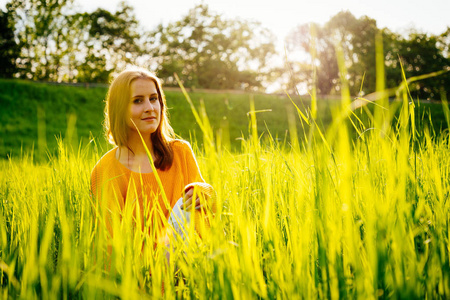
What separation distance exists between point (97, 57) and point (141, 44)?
4.57 meters

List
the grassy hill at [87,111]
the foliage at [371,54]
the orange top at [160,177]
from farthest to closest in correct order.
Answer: the foliage at [371,54]
the grassy hill at [87,111]
the orange top at [160,177]

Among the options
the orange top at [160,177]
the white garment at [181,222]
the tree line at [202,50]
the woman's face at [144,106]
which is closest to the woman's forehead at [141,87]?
the woman's face at [144,106]

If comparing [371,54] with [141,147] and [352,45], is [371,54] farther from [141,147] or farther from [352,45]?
[141,147]

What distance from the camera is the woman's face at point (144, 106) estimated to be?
1.82m

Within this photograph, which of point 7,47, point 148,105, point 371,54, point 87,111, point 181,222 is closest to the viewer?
point 181,222

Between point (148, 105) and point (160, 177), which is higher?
point (148, 105)

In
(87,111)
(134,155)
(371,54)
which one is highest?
(371,54)

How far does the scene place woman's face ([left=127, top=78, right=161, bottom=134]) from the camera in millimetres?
1822

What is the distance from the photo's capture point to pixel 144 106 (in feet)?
6.09

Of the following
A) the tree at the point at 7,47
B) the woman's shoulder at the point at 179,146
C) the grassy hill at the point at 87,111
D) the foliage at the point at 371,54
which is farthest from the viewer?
the foliage at the point at 371,54

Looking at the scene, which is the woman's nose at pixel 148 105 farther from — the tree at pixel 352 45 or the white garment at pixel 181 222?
the tree at pixel 352 45

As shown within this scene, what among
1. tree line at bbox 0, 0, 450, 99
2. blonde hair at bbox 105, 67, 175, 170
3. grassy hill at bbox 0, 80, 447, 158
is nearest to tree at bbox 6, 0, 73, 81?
tree line at bbox 0, 0, 450, 99

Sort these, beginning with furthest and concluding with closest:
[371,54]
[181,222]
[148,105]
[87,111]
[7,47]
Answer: [371,54]
[7,47]
[87,111]
[148,105]
[181,222]

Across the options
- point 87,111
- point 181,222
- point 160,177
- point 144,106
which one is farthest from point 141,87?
point 87,111
